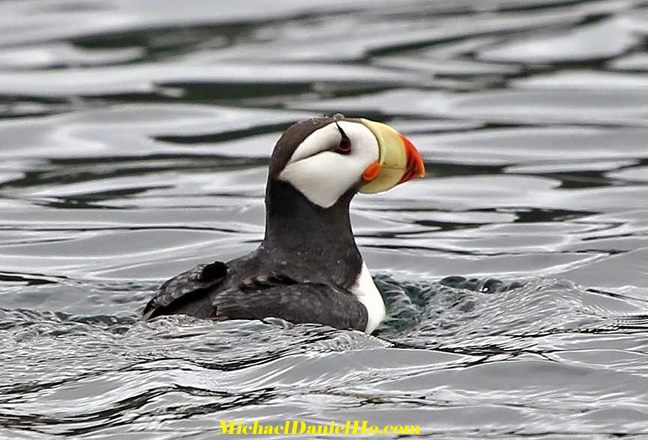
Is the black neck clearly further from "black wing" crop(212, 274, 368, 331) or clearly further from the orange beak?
"black wing" crop(212, 274, 368, 331)

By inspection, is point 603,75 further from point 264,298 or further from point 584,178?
point 264,298

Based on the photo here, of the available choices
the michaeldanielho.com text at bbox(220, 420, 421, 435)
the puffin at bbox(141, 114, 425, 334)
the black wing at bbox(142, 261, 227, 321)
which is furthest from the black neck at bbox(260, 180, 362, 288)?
the michaeldanielho.com text at bbox(220, 420, 421, 435)

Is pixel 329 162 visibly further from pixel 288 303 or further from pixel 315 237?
pixel 288 303

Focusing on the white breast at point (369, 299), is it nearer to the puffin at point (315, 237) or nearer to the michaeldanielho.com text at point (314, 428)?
the puffin at point (315, 237)

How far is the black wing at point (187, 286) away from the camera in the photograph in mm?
8742

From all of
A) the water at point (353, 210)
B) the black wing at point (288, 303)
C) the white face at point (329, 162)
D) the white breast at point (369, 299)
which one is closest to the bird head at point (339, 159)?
the white face at point (329, 162)

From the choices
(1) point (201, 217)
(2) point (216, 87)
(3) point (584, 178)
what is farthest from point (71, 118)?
(3) point (584, 178)

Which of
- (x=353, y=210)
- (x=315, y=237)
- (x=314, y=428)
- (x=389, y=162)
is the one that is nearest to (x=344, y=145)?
(x=389, y=162)

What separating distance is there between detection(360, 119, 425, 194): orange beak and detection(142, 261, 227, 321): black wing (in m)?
0.96

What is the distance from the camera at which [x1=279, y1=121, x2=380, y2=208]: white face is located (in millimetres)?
8922

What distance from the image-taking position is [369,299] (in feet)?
29.9

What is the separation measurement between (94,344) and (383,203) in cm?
541

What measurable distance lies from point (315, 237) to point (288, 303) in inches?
29.8

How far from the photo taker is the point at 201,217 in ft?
42.7
